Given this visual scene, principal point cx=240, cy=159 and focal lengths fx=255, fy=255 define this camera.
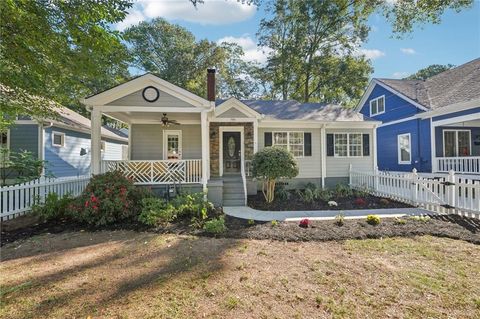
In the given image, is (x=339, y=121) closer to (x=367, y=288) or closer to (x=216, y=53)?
(x=367, y=288)

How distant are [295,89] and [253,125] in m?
16.9

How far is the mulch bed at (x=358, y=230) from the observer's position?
5.52 meters

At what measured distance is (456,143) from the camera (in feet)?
42.1

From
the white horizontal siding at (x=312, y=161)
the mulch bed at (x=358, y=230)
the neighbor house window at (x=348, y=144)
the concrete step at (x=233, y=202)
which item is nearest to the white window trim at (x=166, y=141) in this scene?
the concrete step at (x=233, y=202)

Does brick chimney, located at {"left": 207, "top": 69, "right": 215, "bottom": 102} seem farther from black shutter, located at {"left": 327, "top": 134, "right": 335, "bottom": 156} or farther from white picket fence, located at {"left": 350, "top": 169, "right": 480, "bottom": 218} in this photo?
white picket fence, located at {"left": 350, "top": 169, "right": 480, "bottom": 218}

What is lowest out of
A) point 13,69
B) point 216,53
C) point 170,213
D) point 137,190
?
point 170,213

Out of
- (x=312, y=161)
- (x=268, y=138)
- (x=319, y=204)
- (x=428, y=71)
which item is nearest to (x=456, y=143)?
(x=312, y=161)

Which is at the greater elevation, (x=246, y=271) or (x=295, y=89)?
(x=295, y=89)

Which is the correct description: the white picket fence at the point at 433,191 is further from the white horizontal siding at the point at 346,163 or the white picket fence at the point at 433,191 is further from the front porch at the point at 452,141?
the front porch at the point at 452,141

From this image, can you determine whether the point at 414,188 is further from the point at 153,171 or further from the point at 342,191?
the point at 153,171

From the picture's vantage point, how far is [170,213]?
255 inches

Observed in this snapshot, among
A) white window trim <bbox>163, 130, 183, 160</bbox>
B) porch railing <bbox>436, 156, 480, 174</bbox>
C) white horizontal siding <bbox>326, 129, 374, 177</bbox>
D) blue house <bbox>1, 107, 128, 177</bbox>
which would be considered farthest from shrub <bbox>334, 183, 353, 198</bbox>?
blue house <bbox>1, 107, 128, 177</bbox>

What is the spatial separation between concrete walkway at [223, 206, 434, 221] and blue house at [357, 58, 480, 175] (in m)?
5.74

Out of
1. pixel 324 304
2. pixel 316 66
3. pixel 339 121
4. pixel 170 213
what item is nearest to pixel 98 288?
pixel 324 304
